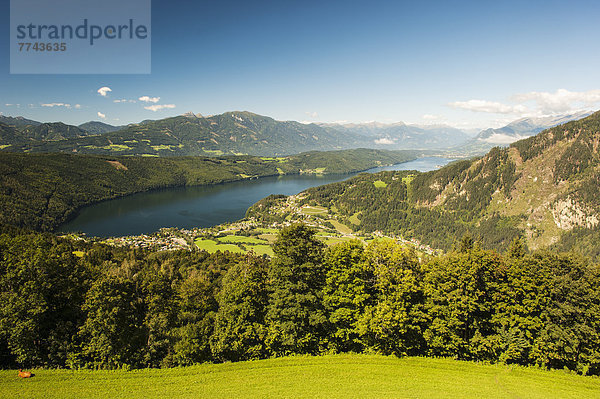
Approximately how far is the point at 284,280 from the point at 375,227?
489 ft

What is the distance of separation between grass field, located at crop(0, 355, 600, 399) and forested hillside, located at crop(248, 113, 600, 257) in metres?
121

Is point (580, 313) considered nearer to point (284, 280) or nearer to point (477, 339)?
point (477, 339)

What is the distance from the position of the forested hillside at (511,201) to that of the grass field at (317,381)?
12131 centimetres

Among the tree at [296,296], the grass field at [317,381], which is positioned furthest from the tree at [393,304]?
the tree at [296,296]

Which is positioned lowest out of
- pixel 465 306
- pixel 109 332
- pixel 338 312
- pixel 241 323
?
pixel 241 323

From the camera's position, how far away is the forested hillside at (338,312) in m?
21.7

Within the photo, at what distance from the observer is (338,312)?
2352 centimetres

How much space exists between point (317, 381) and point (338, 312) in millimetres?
5143

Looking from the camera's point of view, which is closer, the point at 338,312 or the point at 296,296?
the point at 296,296

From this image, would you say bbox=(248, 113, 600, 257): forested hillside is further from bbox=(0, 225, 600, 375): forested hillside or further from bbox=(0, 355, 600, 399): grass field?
bbox=(0, 355, 600, 399): grass field

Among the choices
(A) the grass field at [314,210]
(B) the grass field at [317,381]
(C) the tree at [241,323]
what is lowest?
(A) the grass field at [314,210]

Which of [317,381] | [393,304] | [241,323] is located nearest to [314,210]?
[241,323]

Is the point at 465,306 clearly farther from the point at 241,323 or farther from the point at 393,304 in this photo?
the point at 241,323

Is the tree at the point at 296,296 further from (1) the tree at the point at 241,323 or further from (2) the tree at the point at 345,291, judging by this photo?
(1) the tree at the point at 241,323
